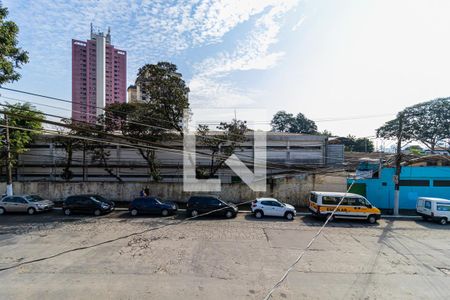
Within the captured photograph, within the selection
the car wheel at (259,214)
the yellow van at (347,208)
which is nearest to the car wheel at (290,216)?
the yellow van at (347,208)

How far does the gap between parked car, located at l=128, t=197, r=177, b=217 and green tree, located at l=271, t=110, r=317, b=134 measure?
55.0 metres

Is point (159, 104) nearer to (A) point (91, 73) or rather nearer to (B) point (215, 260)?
(B) point (215, 260)

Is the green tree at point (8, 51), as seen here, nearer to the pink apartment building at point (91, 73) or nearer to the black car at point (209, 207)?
the black car at point (209, 207)

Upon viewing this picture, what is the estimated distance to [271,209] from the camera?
1469 centimetres

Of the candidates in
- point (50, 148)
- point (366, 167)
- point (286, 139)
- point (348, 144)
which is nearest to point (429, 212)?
point (366, 167)

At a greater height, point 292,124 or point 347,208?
point 292,124

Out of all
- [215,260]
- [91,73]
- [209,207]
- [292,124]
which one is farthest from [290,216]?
[292,124]

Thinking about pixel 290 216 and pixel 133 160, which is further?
pixel 133 160

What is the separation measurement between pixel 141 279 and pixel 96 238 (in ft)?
15.8

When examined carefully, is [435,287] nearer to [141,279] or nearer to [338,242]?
[338,242]

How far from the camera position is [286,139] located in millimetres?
28219

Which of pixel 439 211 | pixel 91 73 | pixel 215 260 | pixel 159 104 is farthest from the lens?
pixel 91 73

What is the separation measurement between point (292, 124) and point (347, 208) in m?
54.2

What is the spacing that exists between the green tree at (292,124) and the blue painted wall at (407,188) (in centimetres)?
4752
